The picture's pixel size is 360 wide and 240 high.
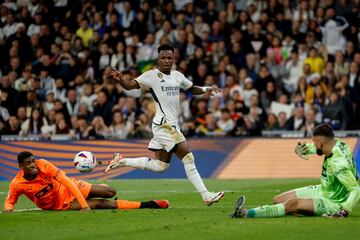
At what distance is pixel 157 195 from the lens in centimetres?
1930

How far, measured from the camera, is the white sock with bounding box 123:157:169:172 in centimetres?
1598

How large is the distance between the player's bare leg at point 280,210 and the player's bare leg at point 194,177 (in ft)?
6.41

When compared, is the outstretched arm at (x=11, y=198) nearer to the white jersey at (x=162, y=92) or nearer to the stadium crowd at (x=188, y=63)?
the white jersey at (x=162, y=92)

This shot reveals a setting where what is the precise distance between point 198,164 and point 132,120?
3038 mm

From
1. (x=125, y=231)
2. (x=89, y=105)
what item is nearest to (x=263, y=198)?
(x=125, y=231)

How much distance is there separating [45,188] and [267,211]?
12.8 ft

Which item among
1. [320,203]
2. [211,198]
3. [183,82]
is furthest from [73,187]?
[320,203]

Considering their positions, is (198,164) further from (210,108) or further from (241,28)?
(241,28)

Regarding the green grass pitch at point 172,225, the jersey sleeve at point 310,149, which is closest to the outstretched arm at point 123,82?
the green grass pitch at point 172,225

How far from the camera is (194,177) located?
15.5 meters

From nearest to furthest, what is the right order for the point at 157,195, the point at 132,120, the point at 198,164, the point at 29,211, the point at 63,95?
1. the point at 29,211
2. the point at 157,195
3. the point at 198,164
4. the point at 132,120
5. the point at 63,95

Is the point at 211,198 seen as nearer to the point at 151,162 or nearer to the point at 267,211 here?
the point at 151,162

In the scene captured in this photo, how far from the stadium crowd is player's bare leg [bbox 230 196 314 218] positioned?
484 inches

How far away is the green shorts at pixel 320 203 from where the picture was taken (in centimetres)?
1319
